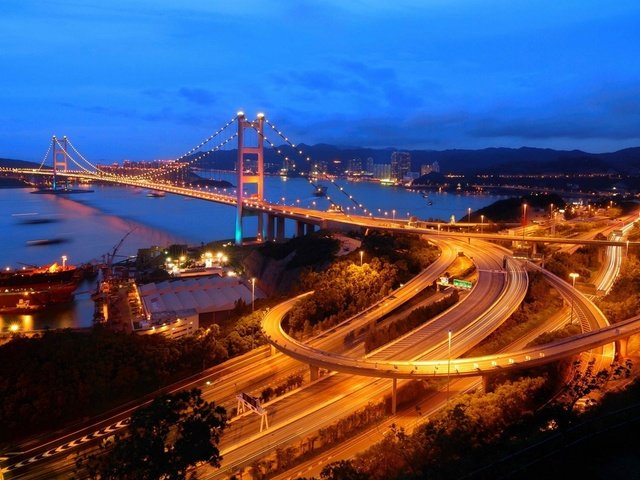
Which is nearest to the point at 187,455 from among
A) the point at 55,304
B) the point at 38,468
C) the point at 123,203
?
the point at 38,468

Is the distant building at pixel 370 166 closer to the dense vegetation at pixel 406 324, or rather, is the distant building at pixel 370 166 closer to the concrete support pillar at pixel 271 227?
the concrete support pillar at pixel 271 227

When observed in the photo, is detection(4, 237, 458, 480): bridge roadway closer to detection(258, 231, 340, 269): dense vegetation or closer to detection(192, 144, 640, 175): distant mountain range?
detection(258, 231, 340, 269): dense vegetation

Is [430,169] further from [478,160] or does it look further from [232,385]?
[232,385]

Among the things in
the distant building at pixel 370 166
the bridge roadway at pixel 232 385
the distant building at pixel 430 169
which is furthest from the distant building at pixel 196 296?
the distant building at pixel 430 169

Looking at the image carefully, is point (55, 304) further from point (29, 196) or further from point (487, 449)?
point (29, 196)

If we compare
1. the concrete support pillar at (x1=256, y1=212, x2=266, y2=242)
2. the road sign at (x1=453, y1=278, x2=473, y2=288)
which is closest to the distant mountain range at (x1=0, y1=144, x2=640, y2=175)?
the concrete support pillar at (x1=256, y1=212, x2=266, y2=242)

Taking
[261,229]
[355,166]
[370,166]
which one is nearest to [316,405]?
[261,229]
